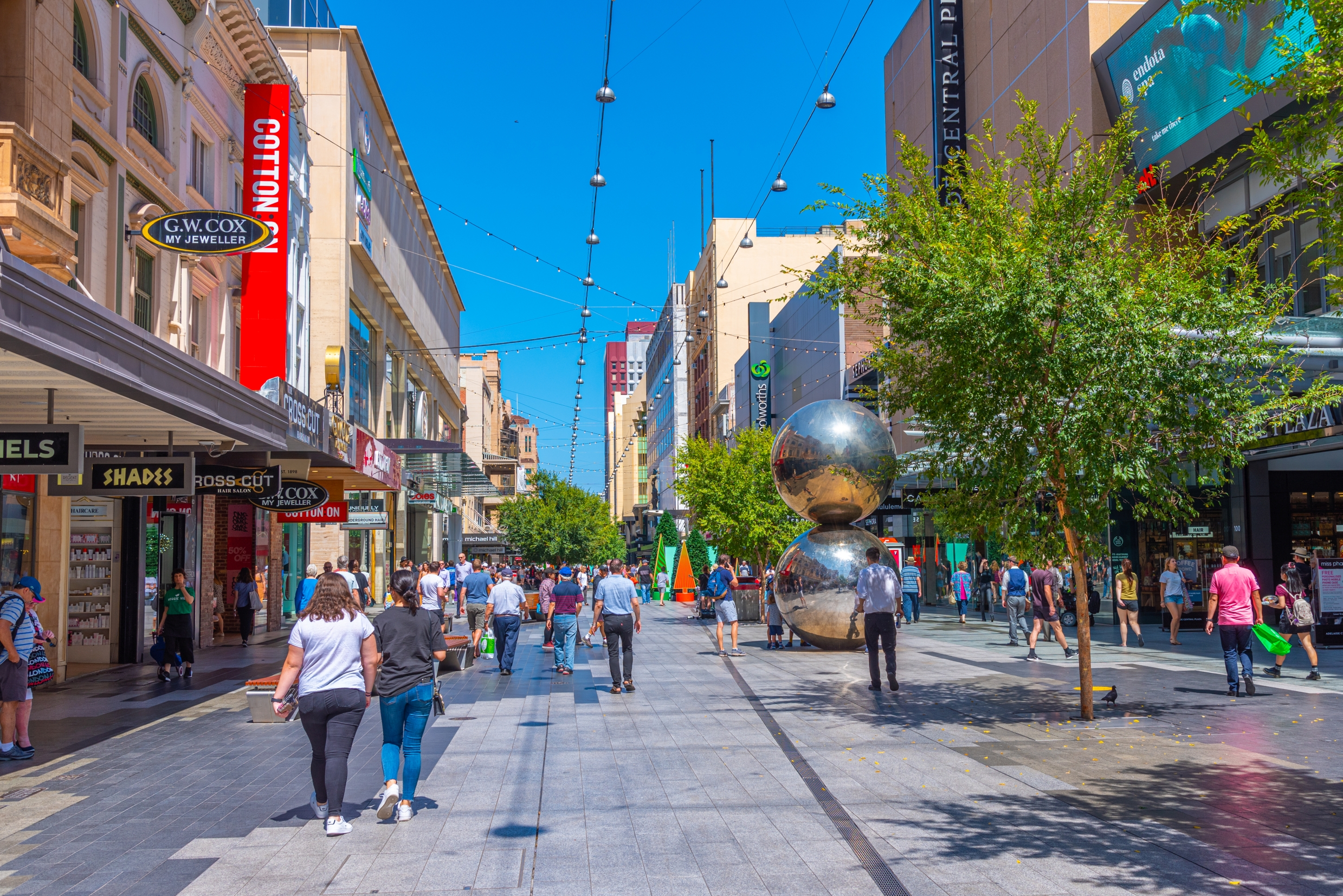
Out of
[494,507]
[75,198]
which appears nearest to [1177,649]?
[75,198]

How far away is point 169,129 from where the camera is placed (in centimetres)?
2003

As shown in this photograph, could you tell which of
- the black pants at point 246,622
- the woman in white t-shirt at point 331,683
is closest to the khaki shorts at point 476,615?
the black pants at point 246,622

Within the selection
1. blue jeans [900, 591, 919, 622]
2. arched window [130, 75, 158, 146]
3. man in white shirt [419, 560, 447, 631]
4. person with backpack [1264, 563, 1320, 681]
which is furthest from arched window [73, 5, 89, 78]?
blue jeans [900, 591, 919, 622]

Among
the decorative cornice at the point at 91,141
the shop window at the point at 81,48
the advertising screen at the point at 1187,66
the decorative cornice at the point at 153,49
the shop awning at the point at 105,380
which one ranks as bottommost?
the shop awning at the point at 105,380

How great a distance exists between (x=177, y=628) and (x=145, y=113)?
A: 900 cm

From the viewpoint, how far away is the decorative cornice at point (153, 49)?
18359 mm

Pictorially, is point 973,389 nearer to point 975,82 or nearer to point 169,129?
point 169,129

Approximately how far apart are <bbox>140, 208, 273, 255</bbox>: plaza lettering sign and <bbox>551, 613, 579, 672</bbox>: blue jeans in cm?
727

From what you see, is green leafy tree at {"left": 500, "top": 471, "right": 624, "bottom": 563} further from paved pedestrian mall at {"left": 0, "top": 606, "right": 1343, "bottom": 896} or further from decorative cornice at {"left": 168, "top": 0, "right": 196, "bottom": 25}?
paved pedestrian mall at {"left": 0, "top": 606, "right": 1343, "bottom": 896}

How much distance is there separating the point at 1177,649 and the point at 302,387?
22.6m

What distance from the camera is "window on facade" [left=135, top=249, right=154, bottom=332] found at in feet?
61.9

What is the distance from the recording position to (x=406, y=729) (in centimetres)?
779

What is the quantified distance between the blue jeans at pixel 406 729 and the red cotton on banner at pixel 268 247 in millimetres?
17721

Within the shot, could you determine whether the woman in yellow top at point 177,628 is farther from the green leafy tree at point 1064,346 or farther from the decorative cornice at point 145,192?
the green leafy tree at point 1064,346
